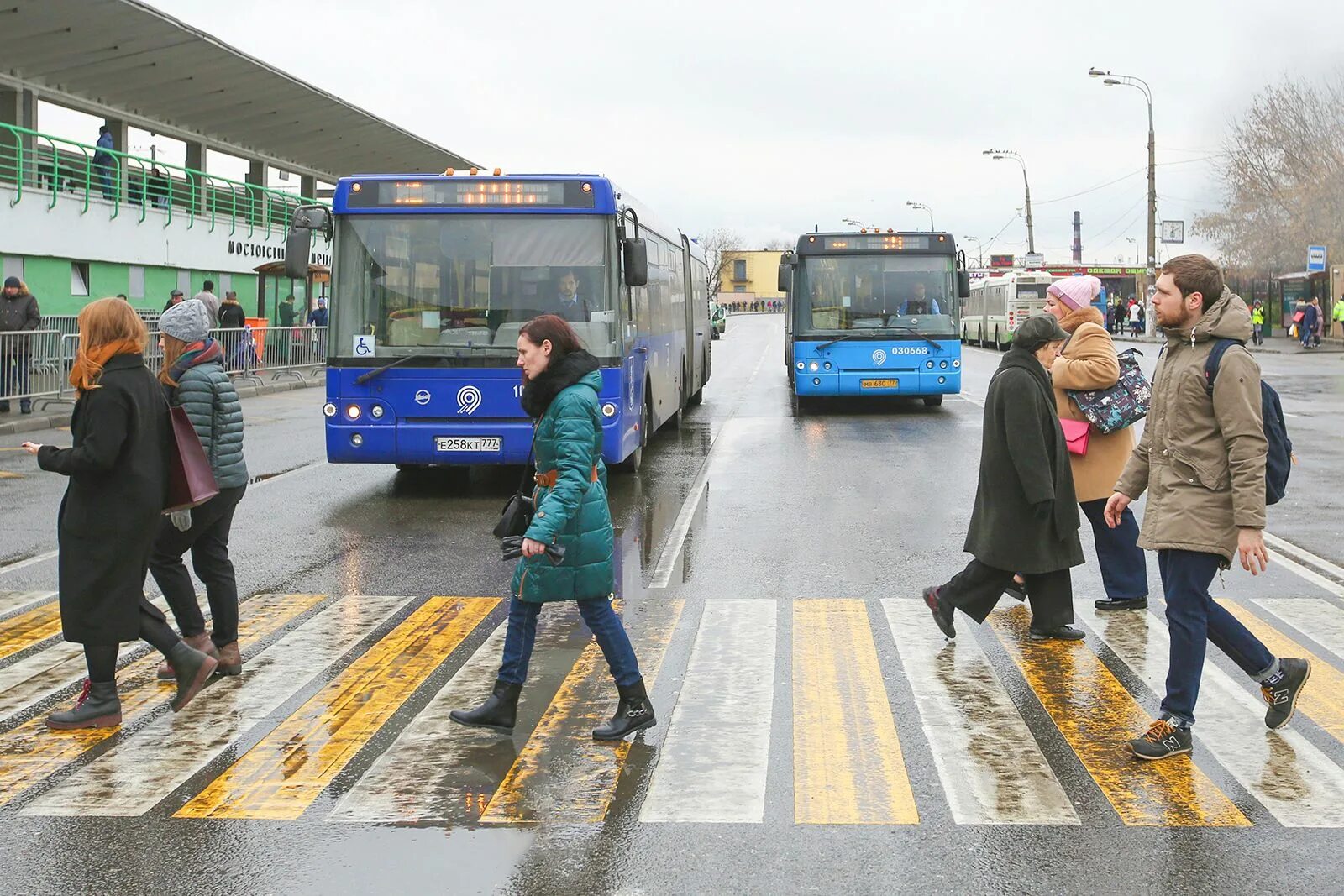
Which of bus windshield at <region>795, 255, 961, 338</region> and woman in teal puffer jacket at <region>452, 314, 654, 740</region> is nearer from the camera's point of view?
woman in teal puffer jacket at <region>452, 314, 654, 740</region>

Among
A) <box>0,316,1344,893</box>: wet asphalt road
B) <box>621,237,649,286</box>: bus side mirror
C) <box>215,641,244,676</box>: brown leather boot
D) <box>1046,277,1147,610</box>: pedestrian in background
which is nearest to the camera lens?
<box>0,316,1344,893</box>: wet asphalt road

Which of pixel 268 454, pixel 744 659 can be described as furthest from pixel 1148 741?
pixel 268 454

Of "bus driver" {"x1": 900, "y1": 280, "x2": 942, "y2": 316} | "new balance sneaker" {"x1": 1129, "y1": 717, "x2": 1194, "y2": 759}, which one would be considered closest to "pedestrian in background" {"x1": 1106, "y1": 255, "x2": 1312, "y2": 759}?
"new balance sneaker" {"x1": 1129, "y1": 717, "x2": 1194, "y2": 759}

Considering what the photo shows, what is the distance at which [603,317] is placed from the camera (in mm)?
13203

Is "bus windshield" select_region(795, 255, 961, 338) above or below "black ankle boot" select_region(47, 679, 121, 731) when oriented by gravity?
above

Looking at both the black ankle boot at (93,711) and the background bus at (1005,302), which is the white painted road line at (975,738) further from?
the background bus at (1005,302)

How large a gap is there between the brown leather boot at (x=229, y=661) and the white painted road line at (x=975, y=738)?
10.1 ft

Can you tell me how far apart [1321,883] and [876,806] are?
54.6 inches

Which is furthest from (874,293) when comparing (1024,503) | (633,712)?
(633,712)

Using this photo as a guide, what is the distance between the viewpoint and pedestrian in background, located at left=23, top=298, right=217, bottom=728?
605cm

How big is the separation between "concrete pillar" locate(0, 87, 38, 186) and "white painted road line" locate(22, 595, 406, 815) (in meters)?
22.9

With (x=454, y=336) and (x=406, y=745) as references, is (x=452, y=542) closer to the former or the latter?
(x=454, y=336)

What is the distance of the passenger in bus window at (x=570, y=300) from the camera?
1312 cm

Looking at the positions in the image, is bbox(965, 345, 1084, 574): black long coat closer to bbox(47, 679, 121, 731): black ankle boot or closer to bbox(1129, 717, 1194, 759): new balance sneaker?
bbox(1129, 717, 1194, 759): new balance sneaker
